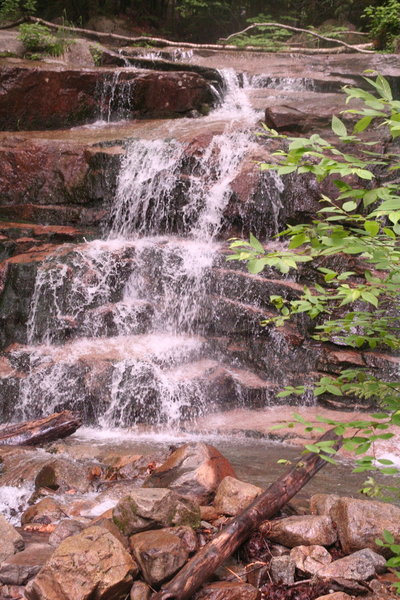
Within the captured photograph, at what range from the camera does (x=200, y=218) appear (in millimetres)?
9461

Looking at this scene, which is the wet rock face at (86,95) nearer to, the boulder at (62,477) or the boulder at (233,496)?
the boulder at (62,477)

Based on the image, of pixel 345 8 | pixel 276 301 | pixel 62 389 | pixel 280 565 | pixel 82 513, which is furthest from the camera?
pixel 345 8

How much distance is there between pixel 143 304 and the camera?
8.48 metres

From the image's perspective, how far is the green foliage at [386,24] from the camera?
46.2ft

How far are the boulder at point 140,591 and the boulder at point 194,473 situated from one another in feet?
3.31

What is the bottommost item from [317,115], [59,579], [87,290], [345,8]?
[59,579]

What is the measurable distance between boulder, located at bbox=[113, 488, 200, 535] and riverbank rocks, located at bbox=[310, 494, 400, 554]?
953 mm

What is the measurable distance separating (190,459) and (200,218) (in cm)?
575

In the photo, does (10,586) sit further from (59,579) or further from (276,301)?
(276,301)

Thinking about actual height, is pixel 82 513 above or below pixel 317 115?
below

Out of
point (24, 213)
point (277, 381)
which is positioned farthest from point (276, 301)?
point (24, 213)

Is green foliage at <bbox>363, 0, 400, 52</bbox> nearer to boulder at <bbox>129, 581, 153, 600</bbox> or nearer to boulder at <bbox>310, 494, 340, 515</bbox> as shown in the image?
boulder at <bbox>310, 494, 340, 515</bbox>

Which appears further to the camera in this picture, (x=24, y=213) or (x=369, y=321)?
(x=24, y=213)

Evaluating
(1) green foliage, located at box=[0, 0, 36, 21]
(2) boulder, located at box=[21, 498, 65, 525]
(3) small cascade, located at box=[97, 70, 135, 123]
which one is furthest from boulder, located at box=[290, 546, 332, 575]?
(1) green foliage, located at box=[0, 0, 36, 21]
